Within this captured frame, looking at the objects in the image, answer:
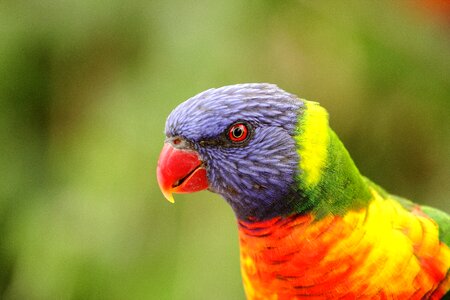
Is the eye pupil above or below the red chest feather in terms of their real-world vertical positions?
above

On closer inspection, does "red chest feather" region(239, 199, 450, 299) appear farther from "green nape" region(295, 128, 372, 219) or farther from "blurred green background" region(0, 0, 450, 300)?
"blurred green background" region(0, 0, 450, 300)

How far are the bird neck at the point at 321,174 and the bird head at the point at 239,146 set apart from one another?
1 cm

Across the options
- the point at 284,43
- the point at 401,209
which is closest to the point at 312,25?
the point at 284,43

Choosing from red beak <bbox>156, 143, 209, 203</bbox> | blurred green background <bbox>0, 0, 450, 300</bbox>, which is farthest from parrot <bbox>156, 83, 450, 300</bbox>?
blurred green background <bbox>0, 0, 450, 300</bbox>

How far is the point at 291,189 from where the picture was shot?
2.94ft

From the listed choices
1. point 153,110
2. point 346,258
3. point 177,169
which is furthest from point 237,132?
point 153,110

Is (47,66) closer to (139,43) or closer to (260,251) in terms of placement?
(139,43)

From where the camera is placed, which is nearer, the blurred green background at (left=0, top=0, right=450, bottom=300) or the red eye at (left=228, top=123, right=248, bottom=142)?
the red eye at (left=228, top=123, right=248, bottom=142)

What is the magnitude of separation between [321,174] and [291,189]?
0.05 m

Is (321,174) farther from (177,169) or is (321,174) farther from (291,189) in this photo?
(177,169)

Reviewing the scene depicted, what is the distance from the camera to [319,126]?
0.93 metres

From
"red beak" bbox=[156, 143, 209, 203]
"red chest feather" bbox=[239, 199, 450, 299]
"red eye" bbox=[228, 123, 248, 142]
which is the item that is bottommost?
"red chest feather" bbox=[239, 199, 450, 299]

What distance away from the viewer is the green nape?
895 mm

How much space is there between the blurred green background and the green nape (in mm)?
635
